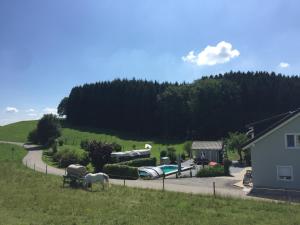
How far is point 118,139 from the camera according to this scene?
96062 millimetres

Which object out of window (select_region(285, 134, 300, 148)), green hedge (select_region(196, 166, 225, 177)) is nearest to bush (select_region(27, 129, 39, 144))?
green hedge (select_region(196, 166, 225, 177))

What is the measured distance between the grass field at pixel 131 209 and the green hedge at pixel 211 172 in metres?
14.1

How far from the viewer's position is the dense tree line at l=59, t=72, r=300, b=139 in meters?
102

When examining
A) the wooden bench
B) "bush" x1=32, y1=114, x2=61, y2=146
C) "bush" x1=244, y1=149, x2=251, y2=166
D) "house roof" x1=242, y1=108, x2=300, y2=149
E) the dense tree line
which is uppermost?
the dense tree line

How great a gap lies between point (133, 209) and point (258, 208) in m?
6.81

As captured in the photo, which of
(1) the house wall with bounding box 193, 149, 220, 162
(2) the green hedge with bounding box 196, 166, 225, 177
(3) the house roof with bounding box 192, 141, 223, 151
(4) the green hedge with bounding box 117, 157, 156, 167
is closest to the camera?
(2) the green hedge with bounding box 196, 166, 225, 177

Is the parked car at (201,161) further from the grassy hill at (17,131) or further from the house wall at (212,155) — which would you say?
the grassy hill at (17,131)

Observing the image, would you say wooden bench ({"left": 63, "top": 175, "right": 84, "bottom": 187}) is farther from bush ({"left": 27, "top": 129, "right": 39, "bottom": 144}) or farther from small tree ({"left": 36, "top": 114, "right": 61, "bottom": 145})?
bush ({"left": 27, "top": 129, "right": 39, "bottom": 144})

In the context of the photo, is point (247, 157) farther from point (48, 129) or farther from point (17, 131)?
point (17, 131)

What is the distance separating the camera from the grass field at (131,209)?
1703 centimetres

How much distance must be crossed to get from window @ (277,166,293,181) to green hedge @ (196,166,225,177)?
10.6 metres

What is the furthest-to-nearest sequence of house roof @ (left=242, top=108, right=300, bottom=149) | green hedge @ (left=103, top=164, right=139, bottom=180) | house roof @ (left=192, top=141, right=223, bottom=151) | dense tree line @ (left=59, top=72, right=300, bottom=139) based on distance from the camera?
1. dense tree line @ (left=59, top=72, right=300, bottom=139)
2. house roof @ (left=192, top=141, right=223, bottom=151)
3. green hedge @ (left=103, top=164, right=139, bottom=180)
4. house roof @ (left=242, top=108, right=300, bottom=149)

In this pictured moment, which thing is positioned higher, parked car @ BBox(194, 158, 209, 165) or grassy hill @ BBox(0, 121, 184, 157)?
grassy hill @ BBox(0, 121, 184, 157)

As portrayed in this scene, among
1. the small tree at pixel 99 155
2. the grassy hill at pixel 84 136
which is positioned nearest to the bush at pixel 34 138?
the grassy hill at pixel 84 136
